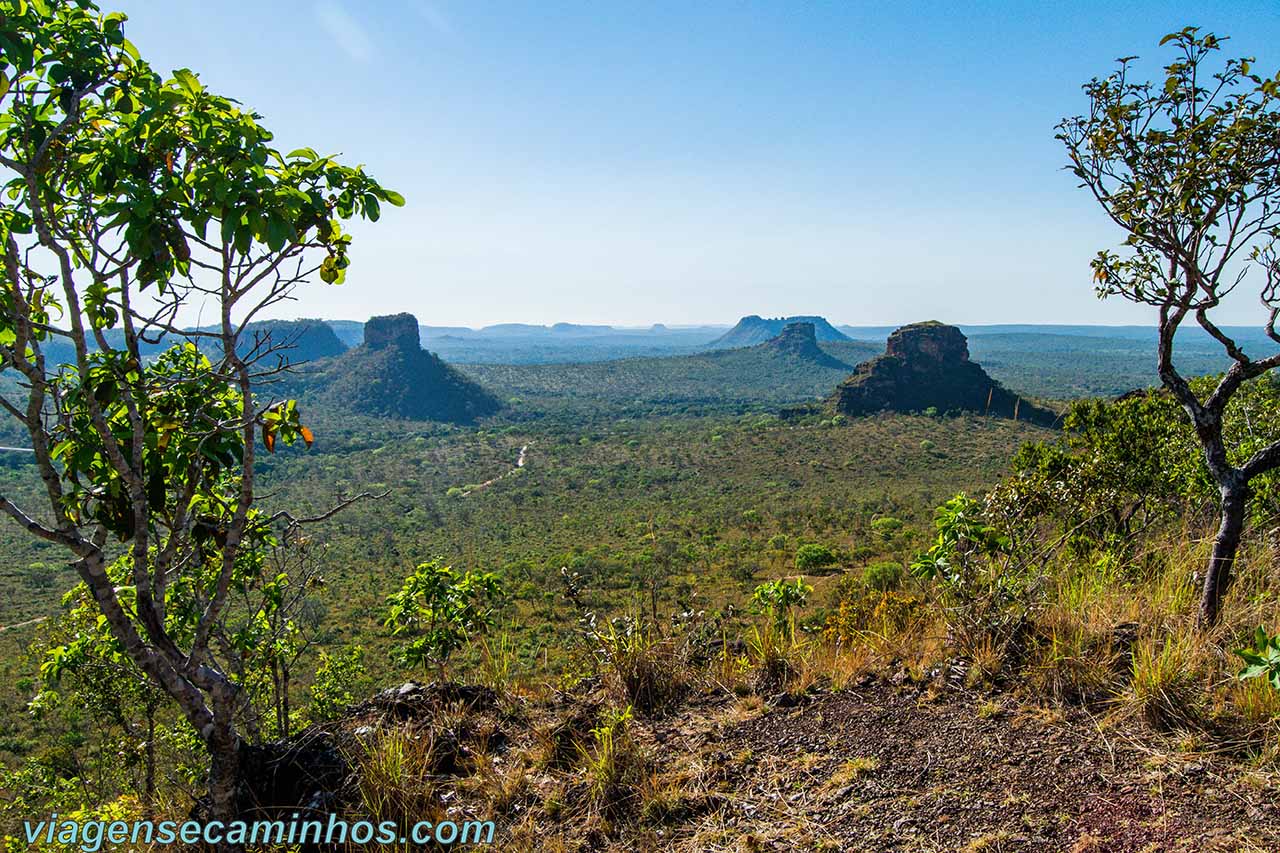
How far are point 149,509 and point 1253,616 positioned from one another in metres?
4.88

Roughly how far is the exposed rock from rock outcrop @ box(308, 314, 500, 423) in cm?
8409

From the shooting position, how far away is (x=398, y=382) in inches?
4377

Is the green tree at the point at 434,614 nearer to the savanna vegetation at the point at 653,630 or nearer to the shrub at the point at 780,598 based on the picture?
the savanna vegetation at the point at 653,630

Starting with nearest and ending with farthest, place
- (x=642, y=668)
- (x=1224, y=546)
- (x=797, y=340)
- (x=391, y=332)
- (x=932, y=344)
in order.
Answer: (x=1224, y=546) → (x=642, y=668) → (x=932, y=344) → (x=391, y=332) → (x=797, y=340)

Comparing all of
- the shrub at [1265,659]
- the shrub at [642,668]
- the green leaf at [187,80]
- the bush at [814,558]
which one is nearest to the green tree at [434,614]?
the shrub at [642,668]

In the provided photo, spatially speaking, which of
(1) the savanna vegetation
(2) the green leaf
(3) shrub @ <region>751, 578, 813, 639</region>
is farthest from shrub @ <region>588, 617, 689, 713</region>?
(2) the green leaf

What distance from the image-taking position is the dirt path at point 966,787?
2238 millimetres

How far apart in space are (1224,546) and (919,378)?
84.9 meters

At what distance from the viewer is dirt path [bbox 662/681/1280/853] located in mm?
2238

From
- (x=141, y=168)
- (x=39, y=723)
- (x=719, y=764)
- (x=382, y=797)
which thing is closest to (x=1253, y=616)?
(x=719, y=764)

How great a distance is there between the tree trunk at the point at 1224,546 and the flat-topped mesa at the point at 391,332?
403 ft

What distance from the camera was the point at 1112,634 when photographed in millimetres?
3203

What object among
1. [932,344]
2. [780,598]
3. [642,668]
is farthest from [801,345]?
[642,668]

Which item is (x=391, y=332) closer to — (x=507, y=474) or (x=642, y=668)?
(x=507, y=474)
